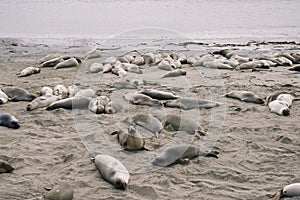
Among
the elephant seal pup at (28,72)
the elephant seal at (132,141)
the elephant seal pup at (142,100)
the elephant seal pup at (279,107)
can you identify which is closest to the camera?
the elephant seal at (132,141)

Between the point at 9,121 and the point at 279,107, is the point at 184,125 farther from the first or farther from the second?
the point at 9,121

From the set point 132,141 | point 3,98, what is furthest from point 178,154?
point 3,98

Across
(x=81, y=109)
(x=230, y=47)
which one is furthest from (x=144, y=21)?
(x=81, y=109)

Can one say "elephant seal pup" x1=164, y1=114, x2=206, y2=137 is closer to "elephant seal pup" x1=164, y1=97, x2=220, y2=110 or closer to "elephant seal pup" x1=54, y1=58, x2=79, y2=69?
"elephant seal pup" x1=164, y1=97, x2=220, y2=110

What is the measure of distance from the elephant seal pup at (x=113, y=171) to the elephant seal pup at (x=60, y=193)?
0.45 m

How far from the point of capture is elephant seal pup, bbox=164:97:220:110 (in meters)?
A: 6.47

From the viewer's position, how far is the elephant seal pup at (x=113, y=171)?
3.91m

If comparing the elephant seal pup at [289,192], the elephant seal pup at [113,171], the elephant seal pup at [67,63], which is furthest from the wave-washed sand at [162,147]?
the elephant seal pup at [67,63]

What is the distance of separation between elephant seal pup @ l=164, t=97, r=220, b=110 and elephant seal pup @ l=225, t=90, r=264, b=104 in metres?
0.60

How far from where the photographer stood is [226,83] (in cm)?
841

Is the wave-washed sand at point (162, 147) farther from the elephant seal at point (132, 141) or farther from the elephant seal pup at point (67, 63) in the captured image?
Answer: the elephant seal pup at point (67, 63)

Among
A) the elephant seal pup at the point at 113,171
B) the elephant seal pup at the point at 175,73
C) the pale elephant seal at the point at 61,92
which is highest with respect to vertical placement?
the elephant seal pup at the point at 175,73

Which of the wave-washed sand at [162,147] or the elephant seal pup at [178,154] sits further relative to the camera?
the elephant seal pup at [178,154]

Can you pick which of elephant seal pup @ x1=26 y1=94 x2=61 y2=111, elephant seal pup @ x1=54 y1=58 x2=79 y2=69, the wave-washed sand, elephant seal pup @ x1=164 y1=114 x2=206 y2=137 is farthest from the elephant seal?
elephant seal pup @ x1=54 y1=58 x2=79 y2=69
